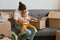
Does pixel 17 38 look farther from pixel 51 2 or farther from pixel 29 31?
pixel 51 2

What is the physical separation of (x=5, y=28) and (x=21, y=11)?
0.64 meters

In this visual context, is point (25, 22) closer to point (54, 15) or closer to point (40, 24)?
point (40, 24)

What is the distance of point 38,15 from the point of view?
4.62m

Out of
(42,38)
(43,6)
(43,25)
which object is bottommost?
(42,38)

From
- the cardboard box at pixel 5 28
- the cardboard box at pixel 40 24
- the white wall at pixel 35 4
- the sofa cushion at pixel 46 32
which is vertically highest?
the white wall at pixel 35 4

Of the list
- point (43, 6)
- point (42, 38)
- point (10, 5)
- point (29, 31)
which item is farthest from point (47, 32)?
point (10, 5)

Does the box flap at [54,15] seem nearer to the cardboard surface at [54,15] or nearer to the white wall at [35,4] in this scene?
the cardboard surface at [54,15]

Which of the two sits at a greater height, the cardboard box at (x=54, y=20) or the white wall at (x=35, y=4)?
the white wall at (x=35, y=4)

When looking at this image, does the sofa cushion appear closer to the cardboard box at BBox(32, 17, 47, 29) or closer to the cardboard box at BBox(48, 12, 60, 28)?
the cardboard box at BBox(32, 17, 47, 29)

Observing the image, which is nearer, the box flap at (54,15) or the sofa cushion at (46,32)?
the sofa cushion at (46,32)

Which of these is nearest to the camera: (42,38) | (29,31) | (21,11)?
(29,31)

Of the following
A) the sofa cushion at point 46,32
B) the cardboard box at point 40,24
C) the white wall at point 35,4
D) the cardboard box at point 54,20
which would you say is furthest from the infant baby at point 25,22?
the white wall at point 35,4

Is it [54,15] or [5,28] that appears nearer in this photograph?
[5,28]

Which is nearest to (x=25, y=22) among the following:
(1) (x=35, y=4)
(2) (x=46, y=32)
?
(2) (x=46, y=32)
